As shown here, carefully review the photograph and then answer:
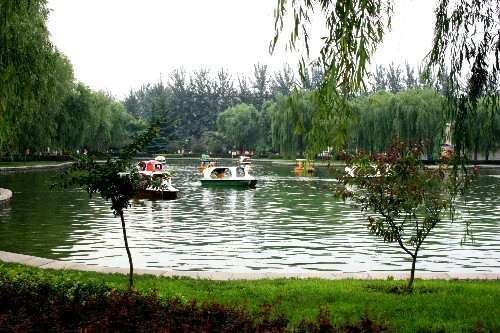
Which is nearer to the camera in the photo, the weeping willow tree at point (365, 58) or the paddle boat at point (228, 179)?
the weeping willow tree at point (365, 58)

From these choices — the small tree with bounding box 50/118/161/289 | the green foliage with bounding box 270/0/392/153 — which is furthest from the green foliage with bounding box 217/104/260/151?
the green foliage with bounding box 270/0/392/153

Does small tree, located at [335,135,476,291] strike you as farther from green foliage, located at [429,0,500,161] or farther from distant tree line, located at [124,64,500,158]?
distant tree line, located at [124,64,500,158]

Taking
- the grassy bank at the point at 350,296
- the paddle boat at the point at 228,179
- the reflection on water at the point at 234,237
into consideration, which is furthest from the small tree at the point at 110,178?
the paddle boat at the point at 228,179

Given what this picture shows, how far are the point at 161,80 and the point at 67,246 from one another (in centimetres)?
12537

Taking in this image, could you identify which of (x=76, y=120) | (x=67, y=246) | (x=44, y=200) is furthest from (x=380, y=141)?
(x=67, y=246)

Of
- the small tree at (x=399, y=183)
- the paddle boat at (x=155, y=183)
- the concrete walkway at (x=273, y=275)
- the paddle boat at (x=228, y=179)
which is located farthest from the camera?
the paddle boat at (x=228, y=179)

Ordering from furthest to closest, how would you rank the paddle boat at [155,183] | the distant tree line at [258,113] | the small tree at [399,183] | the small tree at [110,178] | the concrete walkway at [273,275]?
1. the distant tree line at [258,113]
2. the concrete walkway at [273,275]
3. the paddle boat at [155,183]
4. the small tree at [399,183]
5. the small tree at [110,178]

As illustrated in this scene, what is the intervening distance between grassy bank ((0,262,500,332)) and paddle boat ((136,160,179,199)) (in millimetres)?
1468

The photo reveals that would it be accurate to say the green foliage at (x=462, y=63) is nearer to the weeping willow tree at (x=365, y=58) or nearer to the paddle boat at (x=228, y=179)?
the weeping willow tree at (x=365, y=58)

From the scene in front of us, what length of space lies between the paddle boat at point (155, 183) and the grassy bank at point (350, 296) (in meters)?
1.47

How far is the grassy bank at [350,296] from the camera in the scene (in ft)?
22.5

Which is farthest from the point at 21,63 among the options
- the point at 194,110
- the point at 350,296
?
the point at 194,110

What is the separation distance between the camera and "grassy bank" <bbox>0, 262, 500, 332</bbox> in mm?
6871

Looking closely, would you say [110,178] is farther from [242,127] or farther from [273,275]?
[242,127]
